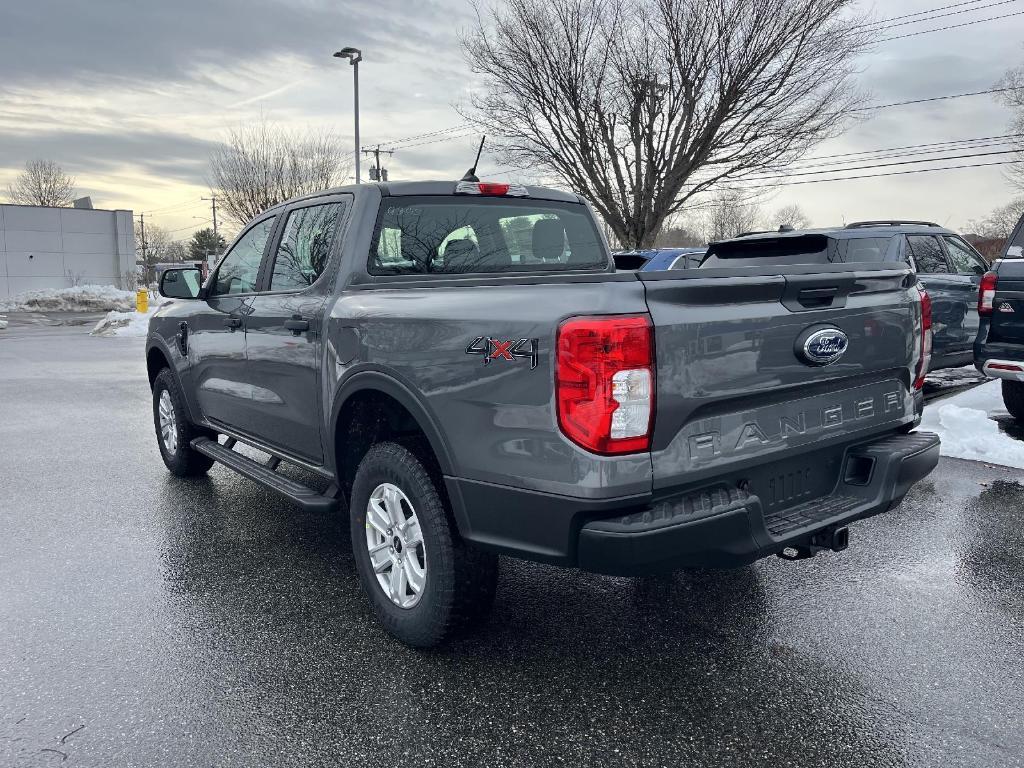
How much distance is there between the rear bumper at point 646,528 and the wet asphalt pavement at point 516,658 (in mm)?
581

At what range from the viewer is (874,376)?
10.6ft

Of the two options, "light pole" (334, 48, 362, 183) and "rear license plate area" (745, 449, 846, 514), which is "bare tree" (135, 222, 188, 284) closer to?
"light pole" (334, 48, 362, 183)

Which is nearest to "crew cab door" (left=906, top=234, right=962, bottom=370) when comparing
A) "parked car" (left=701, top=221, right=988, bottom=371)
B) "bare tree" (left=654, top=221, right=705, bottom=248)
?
"parked car" (left=701, top=221, right=988, bottom=371)

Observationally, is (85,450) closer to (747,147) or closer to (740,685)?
(740,685)

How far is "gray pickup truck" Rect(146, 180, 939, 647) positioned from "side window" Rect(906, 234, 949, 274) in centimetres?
621

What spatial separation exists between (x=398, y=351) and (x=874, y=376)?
6.24ft

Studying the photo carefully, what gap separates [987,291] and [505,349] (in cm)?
561

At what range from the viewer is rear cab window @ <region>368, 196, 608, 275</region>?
12.6ft

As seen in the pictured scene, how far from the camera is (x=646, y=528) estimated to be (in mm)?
2498

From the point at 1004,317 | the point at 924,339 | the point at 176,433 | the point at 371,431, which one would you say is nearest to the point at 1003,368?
the point at 1004,317

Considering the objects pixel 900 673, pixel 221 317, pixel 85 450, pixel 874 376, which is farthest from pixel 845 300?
pixel 85 450

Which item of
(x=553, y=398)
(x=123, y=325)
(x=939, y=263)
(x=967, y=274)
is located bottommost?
(x=123, y=325)

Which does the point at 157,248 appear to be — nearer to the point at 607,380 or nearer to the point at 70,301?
the point at 70,301

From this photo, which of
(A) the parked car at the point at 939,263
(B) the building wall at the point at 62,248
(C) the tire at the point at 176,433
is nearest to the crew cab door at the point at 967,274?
(A) the parked car at the point at 939,263
